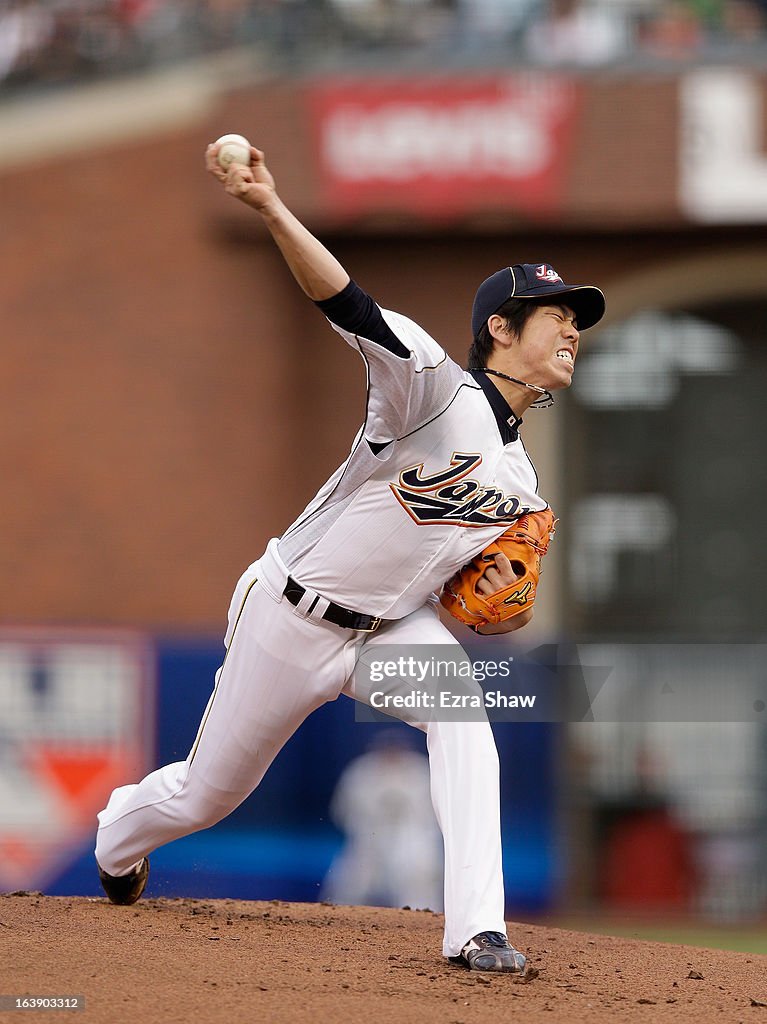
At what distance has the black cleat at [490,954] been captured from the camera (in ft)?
12.8

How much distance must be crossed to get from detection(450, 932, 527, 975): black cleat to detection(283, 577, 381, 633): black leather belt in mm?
874

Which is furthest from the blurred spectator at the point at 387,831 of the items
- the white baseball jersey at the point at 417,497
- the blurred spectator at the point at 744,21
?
the blurred spectator at the point at 744,21

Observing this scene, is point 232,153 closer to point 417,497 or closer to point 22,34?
point 417,497

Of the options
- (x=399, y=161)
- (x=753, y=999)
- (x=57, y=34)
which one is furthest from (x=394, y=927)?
(x=57, y=34)

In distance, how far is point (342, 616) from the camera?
4.13m

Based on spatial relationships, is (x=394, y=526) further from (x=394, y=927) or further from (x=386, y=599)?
(x=394, y=927)

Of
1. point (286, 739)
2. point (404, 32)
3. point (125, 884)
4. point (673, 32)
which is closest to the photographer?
point (286, 739)

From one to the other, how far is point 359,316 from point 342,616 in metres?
0.92

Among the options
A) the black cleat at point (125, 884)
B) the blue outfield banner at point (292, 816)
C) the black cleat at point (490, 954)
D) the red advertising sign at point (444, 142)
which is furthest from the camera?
the red advertising sign at point (444, 142)

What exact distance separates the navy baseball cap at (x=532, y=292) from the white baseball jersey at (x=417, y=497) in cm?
20

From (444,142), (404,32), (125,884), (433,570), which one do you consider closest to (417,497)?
(433,570)

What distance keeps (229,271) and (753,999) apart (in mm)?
9305

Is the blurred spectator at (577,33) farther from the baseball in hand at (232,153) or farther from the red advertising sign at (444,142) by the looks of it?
the baseball in hand at (232,153)

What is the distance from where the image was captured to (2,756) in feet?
26.1
